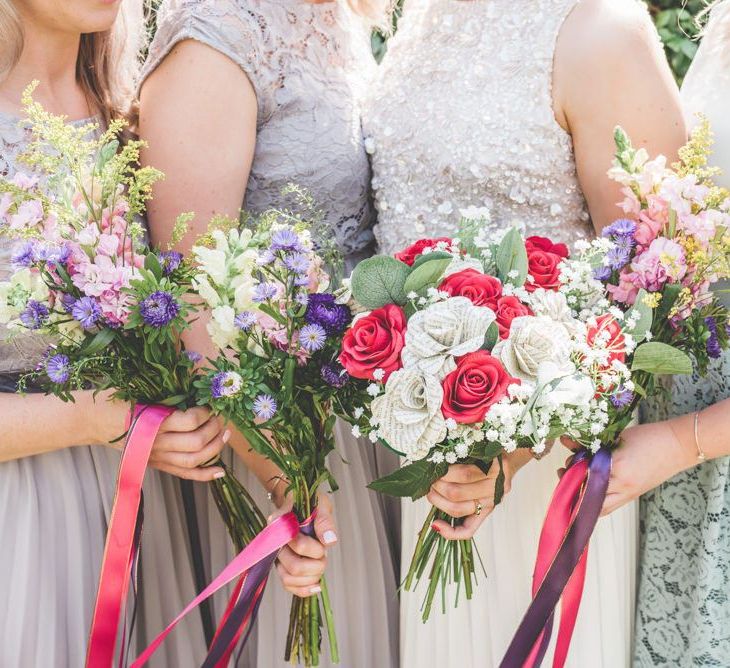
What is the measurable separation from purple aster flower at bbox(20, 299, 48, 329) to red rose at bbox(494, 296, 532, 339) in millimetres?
954

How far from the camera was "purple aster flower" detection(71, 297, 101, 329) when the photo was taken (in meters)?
1.86

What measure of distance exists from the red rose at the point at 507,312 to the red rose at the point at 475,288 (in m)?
0.02

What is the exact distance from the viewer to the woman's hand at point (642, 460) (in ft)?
7.17

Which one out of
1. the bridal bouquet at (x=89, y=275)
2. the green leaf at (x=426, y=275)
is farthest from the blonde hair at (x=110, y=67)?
the green leaf at (x=426, y=275)

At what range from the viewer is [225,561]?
2775 millimetres

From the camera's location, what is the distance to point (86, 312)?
1867mm

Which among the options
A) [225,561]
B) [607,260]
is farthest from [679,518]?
[225,561]

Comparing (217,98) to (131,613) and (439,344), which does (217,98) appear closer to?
(439,344)

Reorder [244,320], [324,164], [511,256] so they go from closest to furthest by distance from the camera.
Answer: [244,320] < [511,256] < [324,164]

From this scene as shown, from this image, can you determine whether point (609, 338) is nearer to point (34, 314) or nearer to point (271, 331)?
point (271, 331)

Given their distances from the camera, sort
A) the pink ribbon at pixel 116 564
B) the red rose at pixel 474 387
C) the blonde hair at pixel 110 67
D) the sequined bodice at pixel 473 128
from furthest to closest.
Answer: the blonde hair at pixel 110 67
the sequined bodice at pixel 473 128
the pink ribbon at pixel 116 564
the red rose at pixel 474 387

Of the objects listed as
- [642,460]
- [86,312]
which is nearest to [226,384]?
[86,312]

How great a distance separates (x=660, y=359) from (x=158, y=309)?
1075 millimetres

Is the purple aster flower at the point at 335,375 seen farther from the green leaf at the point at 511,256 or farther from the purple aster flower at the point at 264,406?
the green leaf at the point at 511,256
